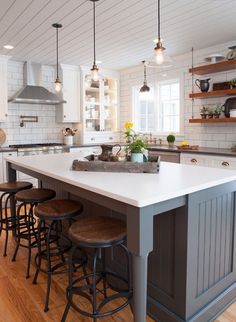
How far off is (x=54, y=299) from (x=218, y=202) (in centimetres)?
144

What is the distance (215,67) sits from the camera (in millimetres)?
4289

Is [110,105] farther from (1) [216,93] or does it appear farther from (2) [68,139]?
(1) [216,93]

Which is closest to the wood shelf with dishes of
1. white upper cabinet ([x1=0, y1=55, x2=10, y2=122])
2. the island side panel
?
the island side panel

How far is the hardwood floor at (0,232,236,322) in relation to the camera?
1.97 m

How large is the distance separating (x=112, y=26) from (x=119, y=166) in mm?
2291

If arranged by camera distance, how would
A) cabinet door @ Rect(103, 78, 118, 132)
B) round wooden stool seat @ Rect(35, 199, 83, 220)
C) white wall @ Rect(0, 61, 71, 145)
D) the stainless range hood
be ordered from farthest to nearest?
1. cabinet door @ Rect(103, 78, 118, 132)
2. white wall @ Rect(0, 61, 71, 145)
3. the stainless range hood
4. round wooden stool seat @ Rect(35, 199, 83, 220)

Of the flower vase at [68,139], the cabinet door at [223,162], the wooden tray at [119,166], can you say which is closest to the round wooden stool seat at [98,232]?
the wooden tray at [119,166]

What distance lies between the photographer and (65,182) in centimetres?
208

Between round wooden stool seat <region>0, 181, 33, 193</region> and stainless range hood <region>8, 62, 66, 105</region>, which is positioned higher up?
stainless range hood <region>8, 62, 66, 105</region>

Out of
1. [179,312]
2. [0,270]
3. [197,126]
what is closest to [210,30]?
[197,126]

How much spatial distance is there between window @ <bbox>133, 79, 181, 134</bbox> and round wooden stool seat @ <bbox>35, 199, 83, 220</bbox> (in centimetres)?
352

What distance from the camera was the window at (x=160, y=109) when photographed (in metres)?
5.54

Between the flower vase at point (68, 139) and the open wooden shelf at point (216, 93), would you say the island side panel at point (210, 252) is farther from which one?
the flower vase at point (68, 139)

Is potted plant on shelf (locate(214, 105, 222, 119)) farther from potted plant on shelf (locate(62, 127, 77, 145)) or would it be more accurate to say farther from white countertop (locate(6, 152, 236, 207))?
potted plant on shelf (locate(62, 127, 77, 145))
